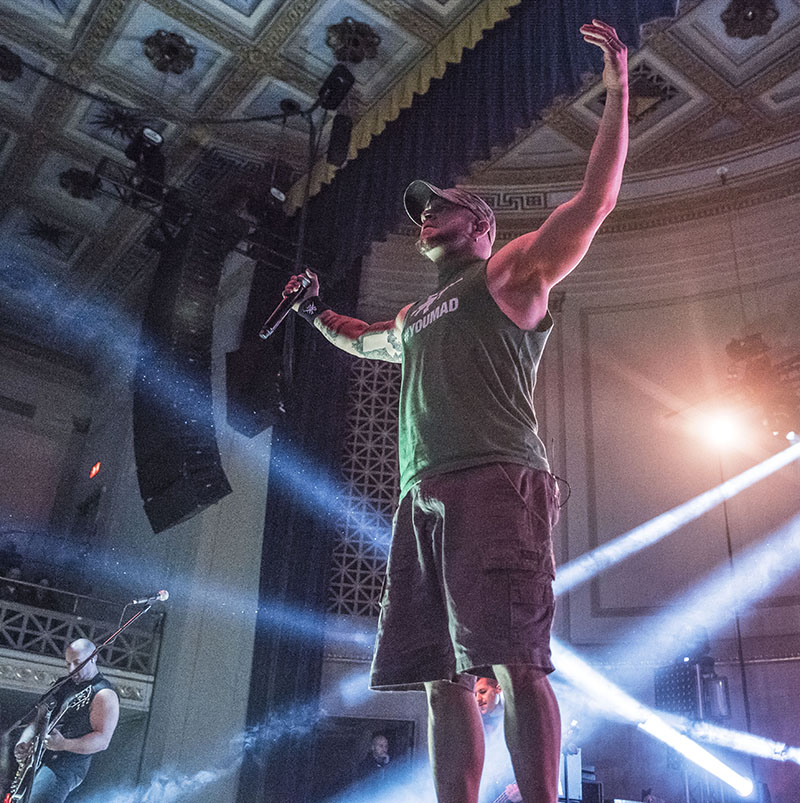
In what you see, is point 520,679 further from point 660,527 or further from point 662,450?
point 662,450

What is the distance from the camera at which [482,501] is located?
1345 mm

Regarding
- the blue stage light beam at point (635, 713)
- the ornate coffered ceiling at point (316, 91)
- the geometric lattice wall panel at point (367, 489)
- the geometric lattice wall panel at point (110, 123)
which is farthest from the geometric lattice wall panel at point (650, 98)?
the blue stage light beam at point (635, 713)

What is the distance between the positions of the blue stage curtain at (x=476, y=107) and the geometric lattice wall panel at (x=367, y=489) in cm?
132

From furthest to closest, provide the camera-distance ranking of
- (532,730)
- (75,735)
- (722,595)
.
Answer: (722,595)
(75,735)
(532,730)

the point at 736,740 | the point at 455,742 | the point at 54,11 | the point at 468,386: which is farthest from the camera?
the point at 54,11

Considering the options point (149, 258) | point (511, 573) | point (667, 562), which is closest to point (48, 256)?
point (149, 258)

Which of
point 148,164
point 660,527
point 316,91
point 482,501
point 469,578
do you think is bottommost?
point 469,578

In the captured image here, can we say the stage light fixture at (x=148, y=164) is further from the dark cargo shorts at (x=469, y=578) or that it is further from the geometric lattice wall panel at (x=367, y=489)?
the dark cargo shorts at (x=469, y=578)

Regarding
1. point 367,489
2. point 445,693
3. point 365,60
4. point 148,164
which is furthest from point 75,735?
point 365,60

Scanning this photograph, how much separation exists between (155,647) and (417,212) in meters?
5.77

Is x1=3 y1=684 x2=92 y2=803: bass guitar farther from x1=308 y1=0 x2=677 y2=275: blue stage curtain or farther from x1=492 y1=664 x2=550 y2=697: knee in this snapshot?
x1=308 y1=0 x2=677 y2=275: blue stage curtain

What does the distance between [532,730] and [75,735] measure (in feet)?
11.2

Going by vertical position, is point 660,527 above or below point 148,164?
below

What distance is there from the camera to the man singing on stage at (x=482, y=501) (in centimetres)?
124
